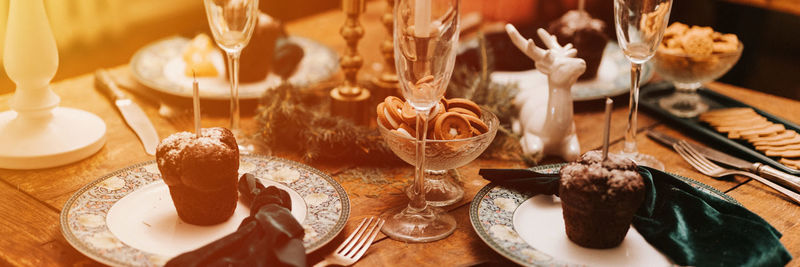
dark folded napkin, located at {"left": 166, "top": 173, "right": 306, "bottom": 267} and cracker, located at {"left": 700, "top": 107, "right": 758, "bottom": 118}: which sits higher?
dark folded napkin, located at {"left": 166, "top": 173, "right": 306, "bottom": 267}

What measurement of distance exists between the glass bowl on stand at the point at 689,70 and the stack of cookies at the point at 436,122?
56 centimetres

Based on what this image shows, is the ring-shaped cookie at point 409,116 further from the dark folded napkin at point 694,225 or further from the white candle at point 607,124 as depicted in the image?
the white candle at point 607,124

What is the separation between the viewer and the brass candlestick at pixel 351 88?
142 centimetres

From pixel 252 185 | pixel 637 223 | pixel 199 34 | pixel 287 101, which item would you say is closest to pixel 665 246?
pixel 637 223

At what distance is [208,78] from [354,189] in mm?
599

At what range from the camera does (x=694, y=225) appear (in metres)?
1.02

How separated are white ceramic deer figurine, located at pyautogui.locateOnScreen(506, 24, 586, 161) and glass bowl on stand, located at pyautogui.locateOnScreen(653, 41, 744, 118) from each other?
29cm

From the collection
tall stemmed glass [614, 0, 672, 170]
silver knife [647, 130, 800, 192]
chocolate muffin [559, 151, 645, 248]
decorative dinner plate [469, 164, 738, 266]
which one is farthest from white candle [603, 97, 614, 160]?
silver knife [647, 130, 800, 192]

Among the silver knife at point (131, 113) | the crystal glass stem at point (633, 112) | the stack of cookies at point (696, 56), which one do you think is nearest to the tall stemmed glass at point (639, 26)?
the crystal glass stem at point (633, 112)

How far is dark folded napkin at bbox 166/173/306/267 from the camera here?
2.90 feet

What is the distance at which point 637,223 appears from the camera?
3.36 ft

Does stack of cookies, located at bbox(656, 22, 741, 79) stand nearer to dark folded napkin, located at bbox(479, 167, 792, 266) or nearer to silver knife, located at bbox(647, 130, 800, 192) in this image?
silver knife, located at bbox(647, 130, 800, 192)

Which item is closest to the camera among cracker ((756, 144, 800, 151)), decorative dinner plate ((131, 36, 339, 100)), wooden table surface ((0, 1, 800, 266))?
wooden table surface ((0, 1, 800, 266))

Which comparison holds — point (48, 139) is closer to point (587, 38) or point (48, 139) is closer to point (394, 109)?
point (394, 109)
